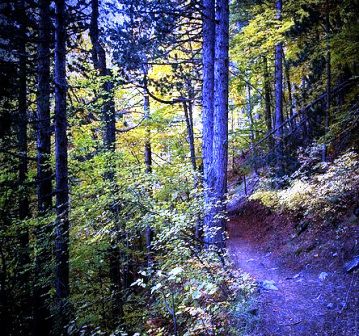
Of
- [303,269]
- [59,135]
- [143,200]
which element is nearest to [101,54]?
[59,135]

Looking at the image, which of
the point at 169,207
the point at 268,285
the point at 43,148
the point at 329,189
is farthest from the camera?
the point at 43,148

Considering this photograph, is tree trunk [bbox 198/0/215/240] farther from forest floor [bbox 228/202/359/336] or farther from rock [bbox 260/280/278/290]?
forest floor [bbox 228/202/359/336]

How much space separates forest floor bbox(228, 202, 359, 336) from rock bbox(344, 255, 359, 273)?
104mm

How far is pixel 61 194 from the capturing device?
7133 millimetres

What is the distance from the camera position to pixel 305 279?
20.8ft

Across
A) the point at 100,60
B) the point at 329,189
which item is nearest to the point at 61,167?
the point at 100,60

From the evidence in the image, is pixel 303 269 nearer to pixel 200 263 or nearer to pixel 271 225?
pixel 200 263

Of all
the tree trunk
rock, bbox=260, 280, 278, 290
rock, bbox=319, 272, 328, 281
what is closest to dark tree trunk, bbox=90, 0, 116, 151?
the tree trunk

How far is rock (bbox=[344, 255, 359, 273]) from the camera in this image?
5468mm

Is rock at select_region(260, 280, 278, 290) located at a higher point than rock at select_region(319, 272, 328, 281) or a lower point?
lower

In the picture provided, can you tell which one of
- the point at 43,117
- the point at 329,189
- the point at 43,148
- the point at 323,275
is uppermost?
the point at 43,117

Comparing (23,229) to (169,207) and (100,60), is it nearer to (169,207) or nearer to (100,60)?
(169,207)

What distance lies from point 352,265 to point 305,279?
1.13m

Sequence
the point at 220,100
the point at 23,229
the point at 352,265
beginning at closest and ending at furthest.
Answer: the point at 352,265 < the point at 220,100 < the point at 23,229
